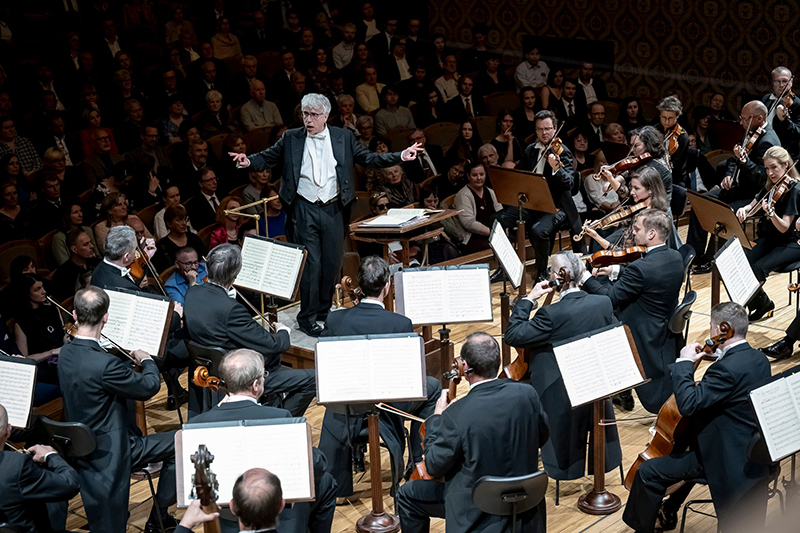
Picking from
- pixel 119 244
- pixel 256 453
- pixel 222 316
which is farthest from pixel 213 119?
pixel 256 453

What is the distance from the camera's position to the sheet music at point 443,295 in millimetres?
4637

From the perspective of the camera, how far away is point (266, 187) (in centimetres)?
696

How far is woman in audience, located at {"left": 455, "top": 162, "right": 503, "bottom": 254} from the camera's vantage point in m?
7.32

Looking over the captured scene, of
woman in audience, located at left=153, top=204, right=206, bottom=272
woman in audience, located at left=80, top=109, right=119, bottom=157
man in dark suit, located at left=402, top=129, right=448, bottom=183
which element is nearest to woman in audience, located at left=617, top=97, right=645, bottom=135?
man in dark suit, located at left=402, top=129, right=448, bottom=183

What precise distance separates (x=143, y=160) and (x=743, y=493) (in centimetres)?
534

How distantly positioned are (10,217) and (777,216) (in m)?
5.33

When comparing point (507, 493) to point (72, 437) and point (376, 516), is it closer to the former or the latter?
point (376, 516)

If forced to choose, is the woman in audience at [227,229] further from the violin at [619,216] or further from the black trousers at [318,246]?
the violin at [619,216]

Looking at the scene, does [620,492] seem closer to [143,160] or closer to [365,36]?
[143,160]

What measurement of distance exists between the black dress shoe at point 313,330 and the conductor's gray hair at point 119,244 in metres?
1.40

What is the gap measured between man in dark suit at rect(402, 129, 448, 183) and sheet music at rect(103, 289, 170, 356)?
12.8 feet

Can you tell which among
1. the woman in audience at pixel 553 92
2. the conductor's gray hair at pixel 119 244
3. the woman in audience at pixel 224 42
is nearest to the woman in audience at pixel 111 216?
the conductor's gray hair at pixel 119 244

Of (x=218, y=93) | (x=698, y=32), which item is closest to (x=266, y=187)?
(x=218, y=93)

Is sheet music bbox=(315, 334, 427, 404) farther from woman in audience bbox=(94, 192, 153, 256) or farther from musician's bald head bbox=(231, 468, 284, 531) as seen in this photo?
woman in audience bbox=(94, 192, 153, 256)
